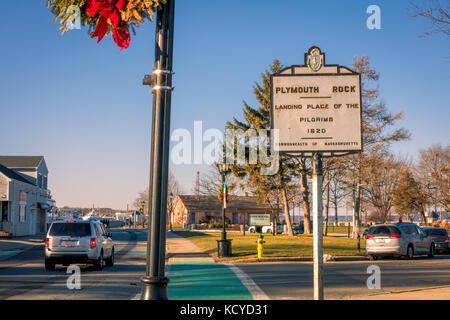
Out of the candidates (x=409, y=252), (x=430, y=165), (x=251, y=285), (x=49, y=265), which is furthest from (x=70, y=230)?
(x=430, y=165)

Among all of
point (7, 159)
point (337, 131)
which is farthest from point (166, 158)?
point (7, 159)

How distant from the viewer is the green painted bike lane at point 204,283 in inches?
444

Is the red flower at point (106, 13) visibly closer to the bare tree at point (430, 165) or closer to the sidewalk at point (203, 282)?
the sidewalk at point (203, 282)

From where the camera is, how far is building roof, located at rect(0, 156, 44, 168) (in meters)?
48.3

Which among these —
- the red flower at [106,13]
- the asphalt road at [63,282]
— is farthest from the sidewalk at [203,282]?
the red flower at [106,13]

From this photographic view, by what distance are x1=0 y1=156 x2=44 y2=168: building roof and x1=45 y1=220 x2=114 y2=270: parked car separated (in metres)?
33.7

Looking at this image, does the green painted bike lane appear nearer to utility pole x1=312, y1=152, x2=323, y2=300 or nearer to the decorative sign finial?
utility pole x1=312, y1=152, x2=323, y2=300

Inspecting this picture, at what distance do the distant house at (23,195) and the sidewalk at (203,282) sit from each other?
23711 millimetres

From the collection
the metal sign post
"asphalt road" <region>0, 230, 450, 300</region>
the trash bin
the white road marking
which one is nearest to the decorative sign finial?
the metal sign post

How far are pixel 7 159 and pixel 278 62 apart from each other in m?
29.6

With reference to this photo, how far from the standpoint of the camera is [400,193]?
212 feet

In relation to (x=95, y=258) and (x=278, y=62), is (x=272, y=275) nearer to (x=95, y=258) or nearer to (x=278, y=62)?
(x=95, y=258)

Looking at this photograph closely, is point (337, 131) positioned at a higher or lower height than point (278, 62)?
lower

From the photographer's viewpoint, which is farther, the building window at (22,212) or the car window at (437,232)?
the building window at (22,212)
